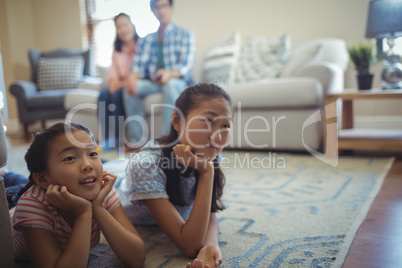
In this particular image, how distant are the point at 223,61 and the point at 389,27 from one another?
1.30 metres

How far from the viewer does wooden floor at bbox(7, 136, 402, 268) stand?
838 mm

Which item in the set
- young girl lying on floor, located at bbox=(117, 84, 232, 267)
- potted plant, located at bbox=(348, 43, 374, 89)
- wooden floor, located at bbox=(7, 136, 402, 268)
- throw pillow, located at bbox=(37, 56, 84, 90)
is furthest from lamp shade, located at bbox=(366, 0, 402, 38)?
throw pillow, located at bbox=(37, 56, 84, 90)

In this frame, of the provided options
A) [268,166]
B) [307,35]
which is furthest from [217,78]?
[268,166]

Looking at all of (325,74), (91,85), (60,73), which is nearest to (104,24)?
(60,73)

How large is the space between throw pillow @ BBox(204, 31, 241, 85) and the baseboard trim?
1216 mm

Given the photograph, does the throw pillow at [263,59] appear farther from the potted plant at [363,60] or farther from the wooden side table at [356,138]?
the wooden side table at [356,138]

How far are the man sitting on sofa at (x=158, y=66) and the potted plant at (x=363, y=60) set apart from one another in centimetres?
119

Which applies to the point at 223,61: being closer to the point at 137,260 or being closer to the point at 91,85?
the point at 91,85

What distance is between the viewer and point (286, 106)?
93.2 inches

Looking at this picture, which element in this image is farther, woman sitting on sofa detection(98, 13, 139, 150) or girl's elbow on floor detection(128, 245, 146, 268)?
woman sitting on sofa detection(98, 13, 139, 150)

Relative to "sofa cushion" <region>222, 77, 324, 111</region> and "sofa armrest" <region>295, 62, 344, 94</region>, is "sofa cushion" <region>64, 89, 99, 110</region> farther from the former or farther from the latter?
"sofa armrest" <region>295, 62, 344, 94</region>

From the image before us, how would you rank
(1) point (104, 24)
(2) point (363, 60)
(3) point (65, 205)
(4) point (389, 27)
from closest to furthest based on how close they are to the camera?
1. (3) point (65, 205)
2. (4) point (389, 27)
3. (2) point (363, 60)
4. (1) point (104, 24)

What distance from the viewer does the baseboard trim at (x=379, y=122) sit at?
3018mm

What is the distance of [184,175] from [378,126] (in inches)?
102
